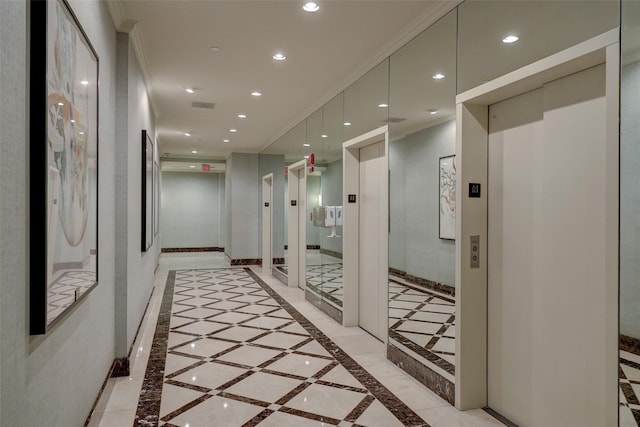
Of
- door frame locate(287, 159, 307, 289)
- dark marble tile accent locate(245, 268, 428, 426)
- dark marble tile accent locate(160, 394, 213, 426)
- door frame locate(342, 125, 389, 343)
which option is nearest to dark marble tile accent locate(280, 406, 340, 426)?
dark marble tile accent locate(245, 268, 428, 426)

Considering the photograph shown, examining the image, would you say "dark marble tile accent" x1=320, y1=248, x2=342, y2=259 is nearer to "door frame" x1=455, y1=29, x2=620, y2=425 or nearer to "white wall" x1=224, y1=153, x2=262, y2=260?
"door frame" x1=455, y1=29, x2=620, y2=425

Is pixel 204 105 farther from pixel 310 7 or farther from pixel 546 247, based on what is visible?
pixel 546 247

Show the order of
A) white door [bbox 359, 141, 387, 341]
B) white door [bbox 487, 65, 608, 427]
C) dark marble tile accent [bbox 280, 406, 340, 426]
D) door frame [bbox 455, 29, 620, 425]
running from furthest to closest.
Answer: white door [bbox 359, 141, 387, 341]
door frame [bbox 455, 29, 620, 425]
dark marble tile accent [bbox 280, 406, 340, 426]
white door [bbox 487, 65, 608, 427]

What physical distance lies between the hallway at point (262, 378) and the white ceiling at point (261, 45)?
322 cm

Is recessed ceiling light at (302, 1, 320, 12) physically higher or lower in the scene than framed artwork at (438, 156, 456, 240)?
higher

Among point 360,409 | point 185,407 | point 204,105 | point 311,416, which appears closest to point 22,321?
point 185,407

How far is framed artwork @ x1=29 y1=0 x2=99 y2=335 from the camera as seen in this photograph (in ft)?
5.68

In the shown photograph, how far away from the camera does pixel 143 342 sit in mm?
4879

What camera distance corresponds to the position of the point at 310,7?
3680mm

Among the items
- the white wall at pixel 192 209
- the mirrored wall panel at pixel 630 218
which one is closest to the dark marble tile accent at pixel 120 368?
the mirrored wall panel at pixel 630 218

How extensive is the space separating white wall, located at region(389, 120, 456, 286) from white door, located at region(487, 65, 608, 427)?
424 mm

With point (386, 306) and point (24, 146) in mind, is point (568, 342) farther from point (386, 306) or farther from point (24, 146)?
point (24, 146)

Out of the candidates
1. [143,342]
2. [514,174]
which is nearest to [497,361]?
[514,174]

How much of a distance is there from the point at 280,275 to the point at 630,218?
783 centimetres
